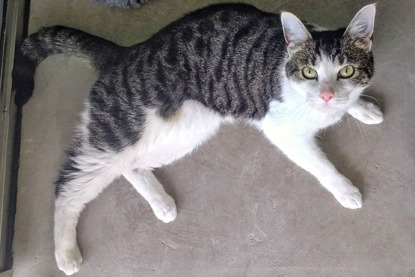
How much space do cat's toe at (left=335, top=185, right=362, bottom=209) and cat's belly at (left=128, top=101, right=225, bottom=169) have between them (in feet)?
2.03

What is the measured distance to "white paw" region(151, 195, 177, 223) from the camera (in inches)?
82.4

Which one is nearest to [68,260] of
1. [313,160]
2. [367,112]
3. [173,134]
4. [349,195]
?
[173,134]

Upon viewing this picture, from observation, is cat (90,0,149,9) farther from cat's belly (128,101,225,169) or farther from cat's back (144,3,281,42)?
cat's belly (128,101,225,169)

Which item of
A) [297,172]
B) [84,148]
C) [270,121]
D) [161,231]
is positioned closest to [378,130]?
[297,172]

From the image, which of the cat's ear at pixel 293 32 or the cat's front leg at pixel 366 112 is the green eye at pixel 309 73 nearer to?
the cat's ear at pixel 293 32

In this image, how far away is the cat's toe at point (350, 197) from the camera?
6.47 ft

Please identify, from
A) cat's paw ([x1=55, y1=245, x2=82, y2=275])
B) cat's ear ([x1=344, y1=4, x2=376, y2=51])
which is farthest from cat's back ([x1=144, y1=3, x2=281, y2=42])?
cat's paw ([x1=55, y1=245, x2=82, y2=275])

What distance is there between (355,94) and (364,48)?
0.17 meters

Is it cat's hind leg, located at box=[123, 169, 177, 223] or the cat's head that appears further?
cat's hind leg, located at box=[123, 169, 177, 223]

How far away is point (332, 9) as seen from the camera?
2.20 m

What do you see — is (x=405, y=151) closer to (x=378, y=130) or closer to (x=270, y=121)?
(x=378, y=130)

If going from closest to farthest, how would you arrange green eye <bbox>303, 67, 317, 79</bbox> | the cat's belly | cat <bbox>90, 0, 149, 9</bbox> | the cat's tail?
1. green eye <bbox>303, 67, 317, 79</bbox>
2. the cat's belly
3. the cat's tail
4. cat <bbox>90, 0, 149, 9</bbox>

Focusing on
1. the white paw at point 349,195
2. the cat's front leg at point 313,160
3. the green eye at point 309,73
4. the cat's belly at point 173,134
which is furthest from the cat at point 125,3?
the white paw at point 349,195

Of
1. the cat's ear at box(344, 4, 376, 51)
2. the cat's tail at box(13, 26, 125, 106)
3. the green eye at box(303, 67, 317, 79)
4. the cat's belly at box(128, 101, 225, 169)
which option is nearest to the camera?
the cat's ear at box(344, 4, 376, 51)
